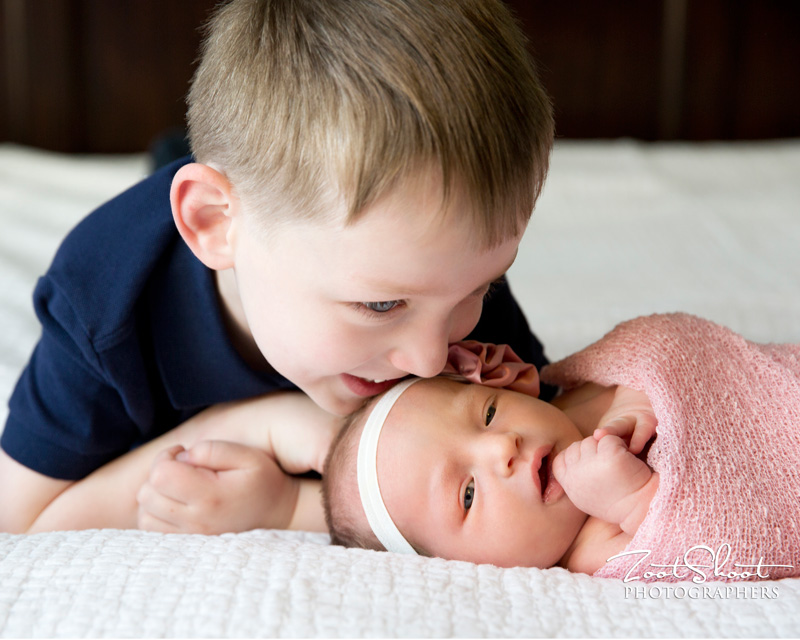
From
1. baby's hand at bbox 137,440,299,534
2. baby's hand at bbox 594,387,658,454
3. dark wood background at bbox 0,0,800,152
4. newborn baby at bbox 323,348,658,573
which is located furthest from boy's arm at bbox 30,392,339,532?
dark wood background at bbox 0,0,800,152

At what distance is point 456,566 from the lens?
71 centimetres

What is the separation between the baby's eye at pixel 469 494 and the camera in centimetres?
84

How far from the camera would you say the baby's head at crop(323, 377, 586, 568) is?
0.83 m

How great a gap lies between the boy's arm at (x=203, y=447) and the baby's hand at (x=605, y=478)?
32 centimetres

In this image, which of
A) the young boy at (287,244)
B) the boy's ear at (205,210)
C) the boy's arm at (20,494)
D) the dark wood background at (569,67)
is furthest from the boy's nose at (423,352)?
the dark wood background at (569,67)

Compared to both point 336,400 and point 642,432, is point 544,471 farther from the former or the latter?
point 336,400

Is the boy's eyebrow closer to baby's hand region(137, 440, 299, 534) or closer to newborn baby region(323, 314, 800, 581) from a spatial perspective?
newborn baby region(323, 314, 800, 581)

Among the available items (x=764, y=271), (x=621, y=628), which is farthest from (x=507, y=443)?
(x=764, y=271)

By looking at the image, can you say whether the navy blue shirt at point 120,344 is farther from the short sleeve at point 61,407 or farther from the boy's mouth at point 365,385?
the boy's mouth at point 365,385

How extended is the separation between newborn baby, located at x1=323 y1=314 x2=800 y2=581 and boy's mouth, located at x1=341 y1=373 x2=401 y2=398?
0.05ft

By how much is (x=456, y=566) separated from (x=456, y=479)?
141 millimetres

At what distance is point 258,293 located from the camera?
0.82 metres

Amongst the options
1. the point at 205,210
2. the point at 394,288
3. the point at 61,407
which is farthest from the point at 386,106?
the point at 61,407

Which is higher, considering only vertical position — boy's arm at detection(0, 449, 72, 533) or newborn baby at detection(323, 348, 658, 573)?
newborn baby at detection(323, 348, 658, 573)
